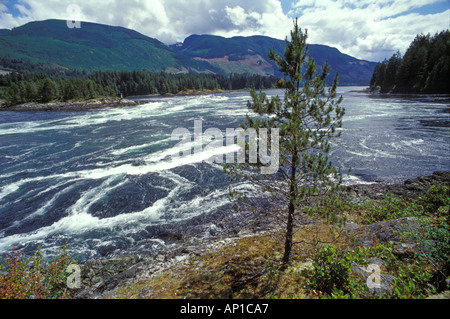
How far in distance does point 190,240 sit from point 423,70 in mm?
125767

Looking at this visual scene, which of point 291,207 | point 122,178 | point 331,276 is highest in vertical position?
point 291,207

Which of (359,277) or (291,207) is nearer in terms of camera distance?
(359,277)

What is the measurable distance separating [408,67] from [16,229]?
138880 millimetres

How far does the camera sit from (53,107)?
87.6 metres

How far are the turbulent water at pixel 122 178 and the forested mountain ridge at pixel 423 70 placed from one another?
65.2m

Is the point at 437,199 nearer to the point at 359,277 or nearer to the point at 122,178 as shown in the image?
the point at 359,277

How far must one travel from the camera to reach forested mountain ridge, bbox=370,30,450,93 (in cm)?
8319

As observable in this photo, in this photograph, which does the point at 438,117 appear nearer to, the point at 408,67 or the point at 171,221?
the point at 171,221

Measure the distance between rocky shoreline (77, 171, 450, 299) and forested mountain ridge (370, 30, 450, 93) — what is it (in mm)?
99838

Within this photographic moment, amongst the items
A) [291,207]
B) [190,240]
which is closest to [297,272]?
[291,207]

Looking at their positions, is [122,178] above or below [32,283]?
below

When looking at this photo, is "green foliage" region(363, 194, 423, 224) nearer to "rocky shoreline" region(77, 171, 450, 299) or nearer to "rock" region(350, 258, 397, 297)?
"rocky shoreline" region(77, 171, 450, 299)

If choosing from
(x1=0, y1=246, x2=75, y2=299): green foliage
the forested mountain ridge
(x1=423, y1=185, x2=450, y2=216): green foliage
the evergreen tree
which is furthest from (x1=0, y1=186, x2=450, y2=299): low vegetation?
the forested mountain ridge

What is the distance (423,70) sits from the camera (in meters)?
91.8
